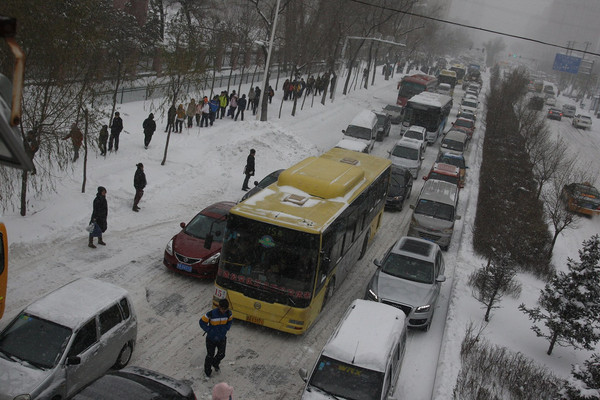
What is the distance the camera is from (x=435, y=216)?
2117cm

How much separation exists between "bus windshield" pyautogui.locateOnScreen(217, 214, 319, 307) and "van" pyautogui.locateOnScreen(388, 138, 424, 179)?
1724 cm

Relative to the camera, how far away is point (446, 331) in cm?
1393

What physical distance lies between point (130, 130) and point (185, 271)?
552 inches

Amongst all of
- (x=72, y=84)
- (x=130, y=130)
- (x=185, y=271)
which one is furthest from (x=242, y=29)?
(x=185, y=271)

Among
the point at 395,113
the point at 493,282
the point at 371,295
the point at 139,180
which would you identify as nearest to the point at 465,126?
the point at 395,113

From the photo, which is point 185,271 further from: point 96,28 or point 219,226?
point 96,28

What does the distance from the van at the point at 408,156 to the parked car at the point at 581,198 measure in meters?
6.82

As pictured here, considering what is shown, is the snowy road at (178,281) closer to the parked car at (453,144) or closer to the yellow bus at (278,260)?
the yellow bus at (278,260)

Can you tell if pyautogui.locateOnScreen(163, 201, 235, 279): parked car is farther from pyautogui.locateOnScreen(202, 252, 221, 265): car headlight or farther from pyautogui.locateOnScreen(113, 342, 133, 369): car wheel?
pyautogui.locateOnScreen(113, 342, 133, 369): car wheel

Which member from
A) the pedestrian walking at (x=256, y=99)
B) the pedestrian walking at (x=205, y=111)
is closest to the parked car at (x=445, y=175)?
the pedestrian walking at (x=205, y=111)

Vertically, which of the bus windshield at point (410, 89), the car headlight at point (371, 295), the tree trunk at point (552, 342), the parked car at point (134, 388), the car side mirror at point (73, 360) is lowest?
the tree trunk at point (552, 342)

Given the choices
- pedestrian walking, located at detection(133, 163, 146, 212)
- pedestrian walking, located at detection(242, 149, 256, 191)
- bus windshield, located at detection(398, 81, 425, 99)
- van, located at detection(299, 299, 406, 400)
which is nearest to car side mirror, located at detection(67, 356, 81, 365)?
van, located at detection(299, 299, 406, 400)

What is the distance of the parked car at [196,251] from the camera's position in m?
14.9

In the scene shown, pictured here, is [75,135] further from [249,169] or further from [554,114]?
[554,114]
